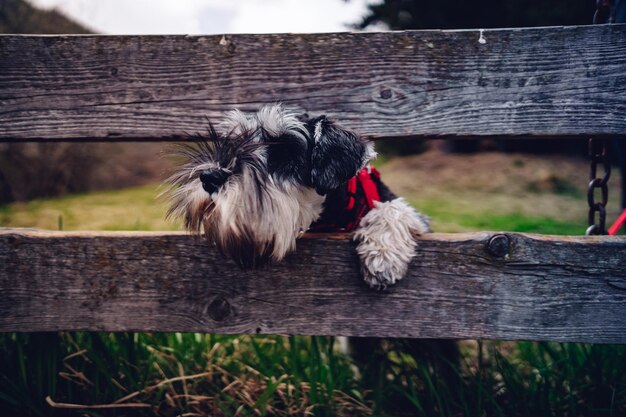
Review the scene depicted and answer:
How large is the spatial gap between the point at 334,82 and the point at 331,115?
151 millimetres

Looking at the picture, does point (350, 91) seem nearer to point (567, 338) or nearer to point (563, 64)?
point (563, 64)

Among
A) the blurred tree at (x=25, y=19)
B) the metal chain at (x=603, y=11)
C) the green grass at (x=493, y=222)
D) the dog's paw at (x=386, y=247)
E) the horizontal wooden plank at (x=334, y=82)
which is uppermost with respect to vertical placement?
the blurred tree at (x=25, y=19)

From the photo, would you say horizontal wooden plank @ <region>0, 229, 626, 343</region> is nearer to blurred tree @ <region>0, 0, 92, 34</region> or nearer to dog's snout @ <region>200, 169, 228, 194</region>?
dog's snout @ <region>200, 169, 228, 194</region>

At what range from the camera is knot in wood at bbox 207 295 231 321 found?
2.15 metres

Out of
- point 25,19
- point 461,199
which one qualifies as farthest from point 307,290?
point 25,19

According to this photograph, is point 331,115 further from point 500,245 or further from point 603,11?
point 603,11

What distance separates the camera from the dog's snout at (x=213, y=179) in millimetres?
1864

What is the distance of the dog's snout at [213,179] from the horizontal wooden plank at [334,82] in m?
0.37

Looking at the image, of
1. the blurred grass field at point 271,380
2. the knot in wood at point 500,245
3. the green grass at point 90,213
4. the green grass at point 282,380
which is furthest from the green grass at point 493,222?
the green grass at point 90,213

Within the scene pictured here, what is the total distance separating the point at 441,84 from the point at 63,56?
5.79 ft

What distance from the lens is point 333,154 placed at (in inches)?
75.9

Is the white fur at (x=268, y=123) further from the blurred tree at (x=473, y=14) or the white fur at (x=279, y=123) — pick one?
the blurred tree at (x=473, y=14)

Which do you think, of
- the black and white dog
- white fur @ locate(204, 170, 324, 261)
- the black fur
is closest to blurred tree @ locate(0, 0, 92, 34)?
the black and white dog

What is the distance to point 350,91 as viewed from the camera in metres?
2.08
